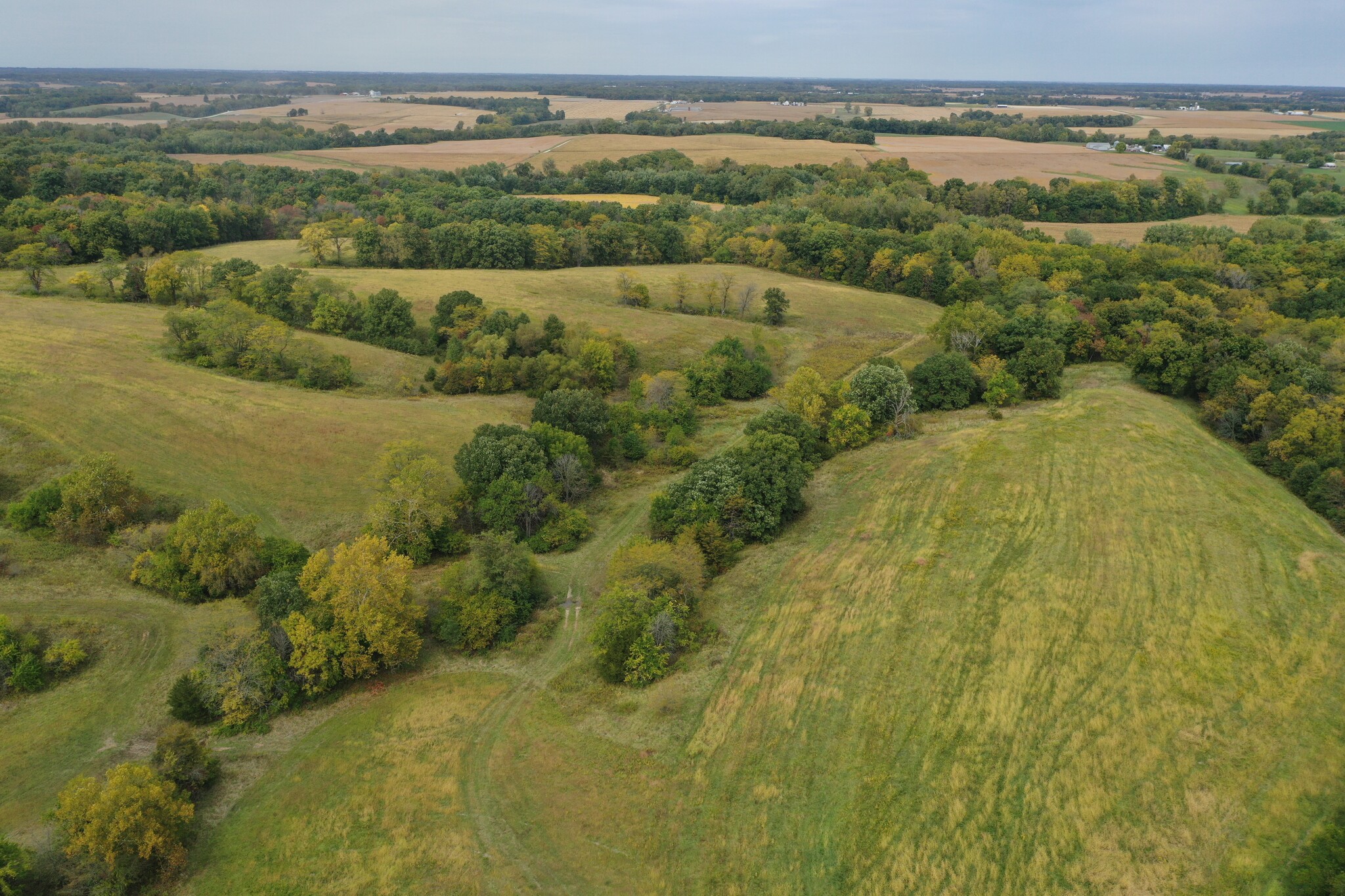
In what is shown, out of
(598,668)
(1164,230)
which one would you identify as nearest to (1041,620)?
(598,668)

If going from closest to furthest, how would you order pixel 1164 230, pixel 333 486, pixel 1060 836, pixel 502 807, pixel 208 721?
pixel 1060 836, pixel 502 807, pixel 208 721, pixel 333 486, pixel 1164 230

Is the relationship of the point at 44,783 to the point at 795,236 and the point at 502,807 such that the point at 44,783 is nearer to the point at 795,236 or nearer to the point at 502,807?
the point at 502,807

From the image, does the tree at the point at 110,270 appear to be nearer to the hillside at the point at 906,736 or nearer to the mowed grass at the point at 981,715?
the hillside at the point at 906,736

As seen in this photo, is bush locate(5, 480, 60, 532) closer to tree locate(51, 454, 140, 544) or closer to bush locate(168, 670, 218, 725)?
tree locate(51, 454, 140, 544)

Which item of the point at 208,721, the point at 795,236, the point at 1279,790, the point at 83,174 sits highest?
the point at 83,174

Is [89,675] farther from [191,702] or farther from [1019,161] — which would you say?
[1019,161]

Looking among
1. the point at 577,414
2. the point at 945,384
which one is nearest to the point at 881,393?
the point at 945,384
